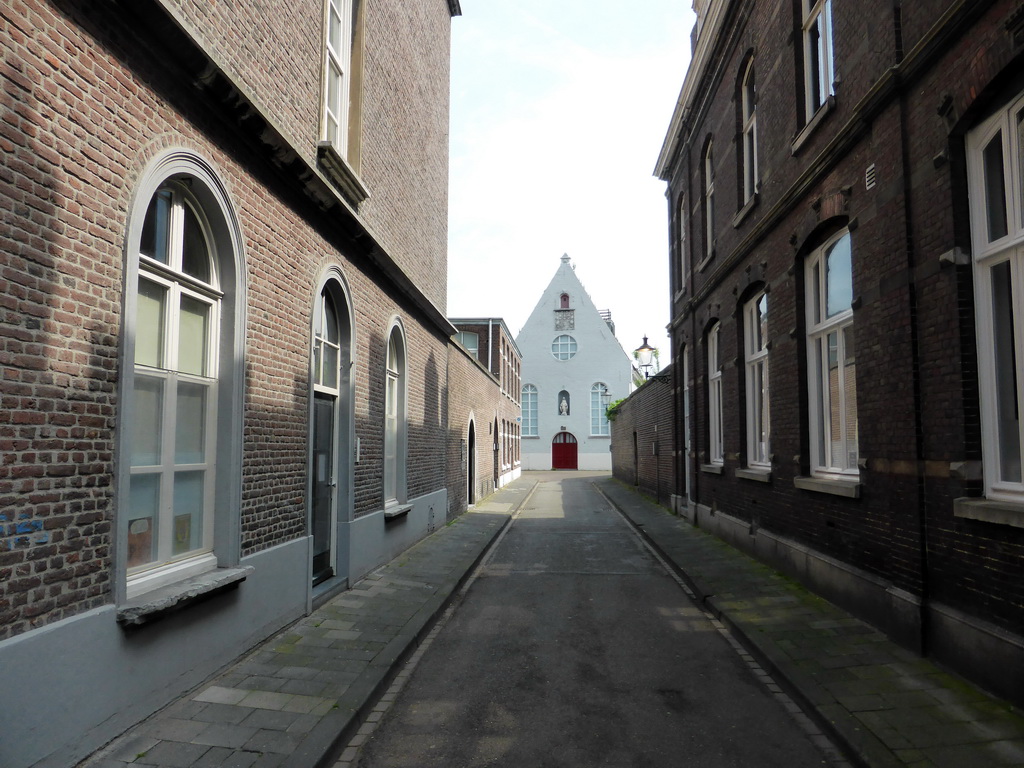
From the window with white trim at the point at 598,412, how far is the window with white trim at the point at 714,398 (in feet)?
114

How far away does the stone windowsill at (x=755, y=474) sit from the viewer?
1016 cm

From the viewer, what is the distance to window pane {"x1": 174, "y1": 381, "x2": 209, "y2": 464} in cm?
530

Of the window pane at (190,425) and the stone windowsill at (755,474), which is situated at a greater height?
the window pane at (190,425)

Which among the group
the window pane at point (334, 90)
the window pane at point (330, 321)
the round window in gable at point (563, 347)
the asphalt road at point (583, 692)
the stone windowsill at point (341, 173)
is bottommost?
the asphalt road at point (583, 692)

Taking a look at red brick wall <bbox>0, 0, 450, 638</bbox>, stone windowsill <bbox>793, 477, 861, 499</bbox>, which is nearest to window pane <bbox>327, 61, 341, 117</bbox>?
red brick wall <bbox>0, 0, 450, 638</bbox>

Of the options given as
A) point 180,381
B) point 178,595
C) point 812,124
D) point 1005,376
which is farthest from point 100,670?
point 812,124

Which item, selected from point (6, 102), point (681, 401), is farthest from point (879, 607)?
point (681, 401)

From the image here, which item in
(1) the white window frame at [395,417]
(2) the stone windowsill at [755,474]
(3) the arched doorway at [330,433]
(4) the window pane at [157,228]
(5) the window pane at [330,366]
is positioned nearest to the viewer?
(4) the window pane at [157,228]

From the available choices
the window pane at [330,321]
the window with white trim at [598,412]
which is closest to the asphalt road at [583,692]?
the window pane at [330,321]

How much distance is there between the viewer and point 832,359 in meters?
8.33

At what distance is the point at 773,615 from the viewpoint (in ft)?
23.5

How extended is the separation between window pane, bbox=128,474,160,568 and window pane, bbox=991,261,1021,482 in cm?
608

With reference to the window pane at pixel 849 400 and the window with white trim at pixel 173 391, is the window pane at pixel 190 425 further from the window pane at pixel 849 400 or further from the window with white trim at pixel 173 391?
the window pane at pixel 849 400

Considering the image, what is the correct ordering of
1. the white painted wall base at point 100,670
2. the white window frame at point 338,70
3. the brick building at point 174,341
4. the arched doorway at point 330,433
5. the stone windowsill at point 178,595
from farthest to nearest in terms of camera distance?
the white window frame at point 338,70
the arched doorway at point 330,433
the stone windowsill at point 178,595
the brick building at point 174,341
the white painted wall base at point 100,670
